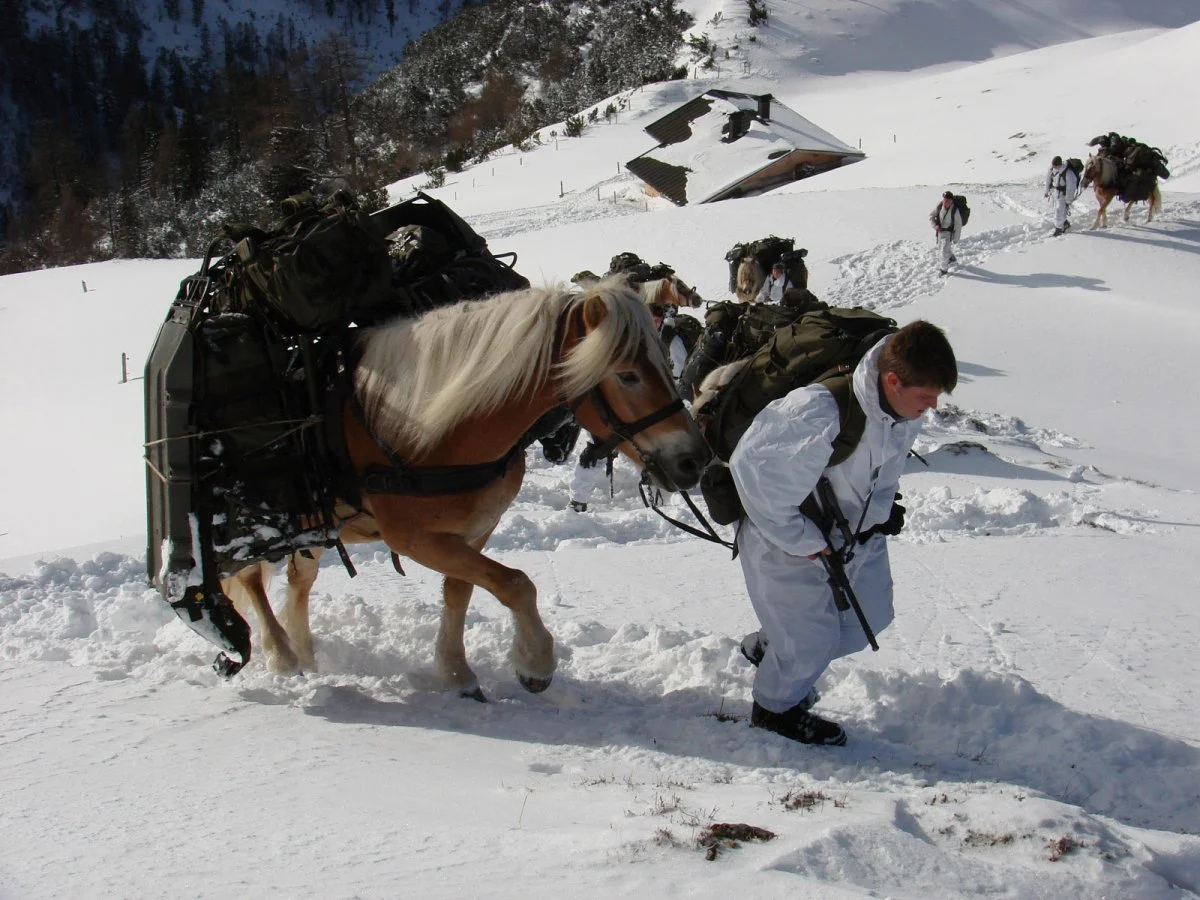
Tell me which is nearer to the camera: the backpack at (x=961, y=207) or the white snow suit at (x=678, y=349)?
the white snow suit at (x=678, y=349)

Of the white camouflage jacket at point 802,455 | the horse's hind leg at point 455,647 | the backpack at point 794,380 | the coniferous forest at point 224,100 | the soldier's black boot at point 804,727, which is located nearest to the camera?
the white camouflage jacket at point 802,455

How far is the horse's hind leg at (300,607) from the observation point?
452cm

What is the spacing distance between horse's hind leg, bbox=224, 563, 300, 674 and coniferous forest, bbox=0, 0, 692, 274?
92.8ft

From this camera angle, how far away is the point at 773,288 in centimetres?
1145

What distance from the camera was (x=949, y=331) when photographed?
562 inches

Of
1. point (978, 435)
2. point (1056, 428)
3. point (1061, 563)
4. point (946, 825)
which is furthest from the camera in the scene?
point (1056, 428)

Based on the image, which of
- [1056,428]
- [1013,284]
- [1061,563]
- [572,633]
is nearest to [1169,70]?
[1013,284]

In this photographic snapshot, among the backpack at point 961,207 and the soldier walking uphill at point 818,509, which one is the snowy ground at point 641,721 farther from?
the backpack at point 961,207

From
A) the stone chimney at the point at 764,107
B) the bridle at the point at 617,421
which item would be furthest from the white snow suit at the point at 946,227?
the stone chimney at the point at 764,107

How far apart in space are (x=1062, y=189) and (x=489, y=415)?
1748 centimetres

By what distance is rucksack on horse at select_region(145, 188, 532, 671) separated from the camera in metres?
3.58

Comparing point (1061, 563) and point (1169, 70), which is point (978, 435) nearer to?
point (1061, 563)

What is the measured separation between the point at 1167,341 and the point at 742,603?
38.7 ft

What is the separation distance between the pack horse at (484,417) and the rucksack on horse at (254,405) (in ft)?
0.38
